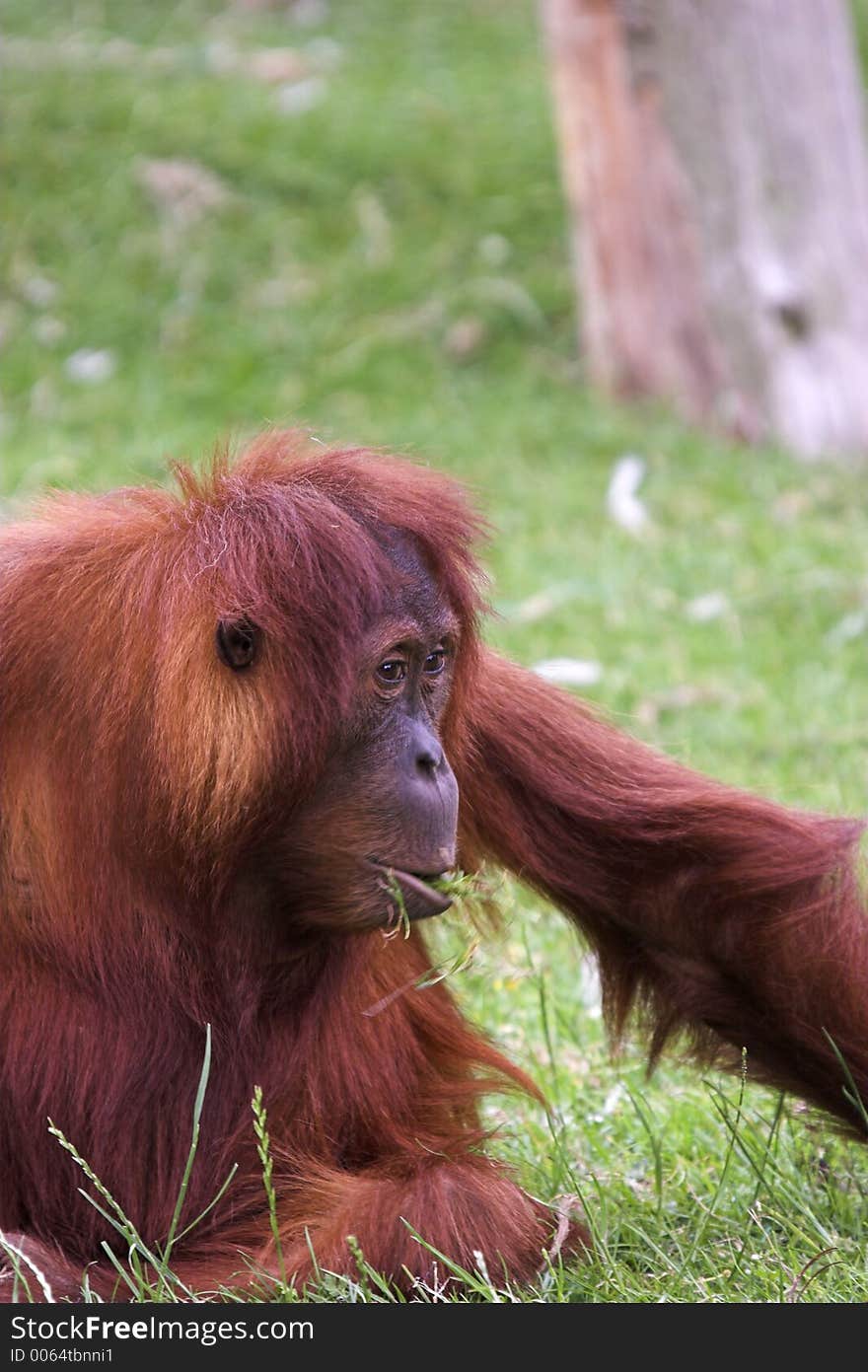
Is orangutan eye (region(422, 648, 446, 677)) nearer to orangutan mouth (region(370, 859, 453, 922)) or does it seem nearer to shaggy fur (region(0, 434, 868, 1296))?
shaggy fur (region(0, 434, 868, 1296))

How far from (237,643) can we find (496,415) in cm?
577

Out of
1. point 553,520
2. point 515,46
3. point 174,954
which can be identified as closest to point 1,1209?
point 174,954

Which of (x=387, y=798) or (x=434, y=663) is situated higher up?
(x=434, y=663)

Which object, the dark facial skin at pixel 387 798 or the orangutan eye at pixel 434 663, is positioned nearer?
the dark facial skin at pixel 387 798

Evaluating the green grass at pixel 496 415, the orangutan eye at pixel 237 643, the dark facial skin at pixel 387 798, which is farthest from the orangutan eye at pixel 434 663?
the green grass at pixel 496 415

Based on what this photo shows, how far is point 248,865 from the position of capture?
274 cm

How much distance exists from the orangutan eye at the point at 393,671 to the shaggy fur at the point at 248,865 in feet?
0.19

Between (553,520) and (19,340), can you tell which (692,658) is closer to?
(553,520)

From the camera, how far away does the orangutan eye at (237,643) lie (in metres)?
2.62

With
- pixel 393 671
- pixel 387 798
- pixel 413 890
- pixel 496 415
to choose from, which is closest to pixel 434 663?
pixel 393 671

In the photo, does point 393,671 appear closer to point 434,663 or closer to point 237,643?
point 434,663

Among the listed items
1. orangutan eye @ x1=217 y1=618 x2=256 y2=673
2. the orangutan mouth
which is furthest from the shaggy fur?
the orangutan mouth

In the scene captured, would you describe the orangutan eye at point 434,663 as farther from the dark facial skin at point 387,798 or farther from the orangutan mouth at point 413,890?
the orangutan mouth at point 413,890

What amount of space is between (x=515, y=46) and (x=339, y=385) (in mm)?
4559
